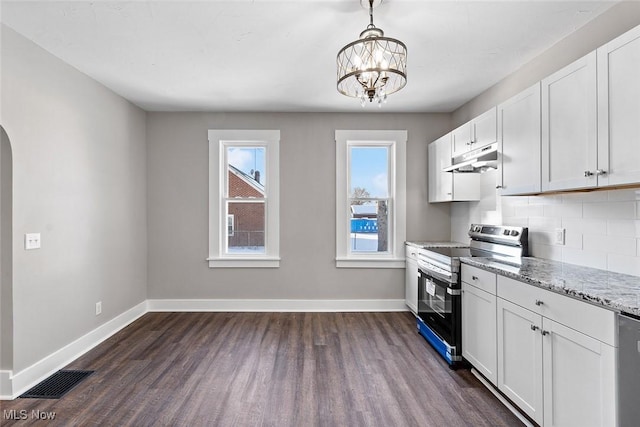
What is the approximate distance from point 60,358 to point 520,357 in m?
3.55

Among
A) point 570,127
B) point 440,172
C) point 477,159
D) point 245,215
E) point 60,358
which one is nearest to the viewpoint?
point 570,127

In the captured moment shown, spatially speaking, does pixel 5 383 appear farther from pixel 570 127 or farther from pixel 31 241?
pixel 570 127

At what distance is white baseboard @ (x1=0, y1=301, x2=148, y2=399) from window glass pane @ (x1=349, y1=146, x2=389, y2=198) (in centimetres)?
318

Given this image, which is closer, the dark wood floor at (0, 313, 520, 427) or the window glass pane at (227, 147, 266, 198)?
the dark wood floor at (0, 313, 520, 427)

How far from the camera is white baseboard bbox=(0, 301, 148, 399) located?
2361 mm

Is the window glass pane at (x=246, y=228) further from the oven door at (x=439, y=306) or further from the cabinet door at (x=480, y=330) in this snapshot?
the cabinet door at (x=480, y=330)

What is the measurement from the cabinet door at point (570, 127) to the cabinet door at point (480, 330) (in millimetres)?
925

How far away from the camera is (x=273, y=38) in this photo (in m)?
2.50

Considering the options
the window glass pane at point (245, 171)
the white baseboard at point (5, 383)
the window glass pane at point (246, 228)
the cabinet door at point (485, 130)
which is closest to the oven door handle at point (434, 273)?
the cabinet door at point (485, 130)

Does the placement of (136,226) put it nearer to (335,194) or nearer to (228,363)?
(228,363)

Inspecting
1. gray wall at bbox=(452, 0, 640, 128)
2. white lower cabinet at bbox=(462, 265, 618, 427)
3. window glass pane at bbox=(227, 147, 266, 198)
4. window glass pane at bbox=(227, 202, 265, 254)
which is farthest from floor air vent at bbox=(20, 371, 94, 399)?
gray wall at bbox=(452, 0, 640, 128)

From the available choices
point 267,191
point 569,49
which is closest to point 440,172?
point 569,49

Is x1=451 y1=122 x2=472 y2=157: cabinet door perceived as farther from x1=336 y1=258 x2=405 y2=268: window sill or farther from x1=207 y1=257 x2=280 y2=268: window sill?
x1=207 y1=257 x2=280 y2=268: window sill

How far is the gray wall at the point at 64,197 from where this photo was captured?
7.88ft
